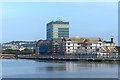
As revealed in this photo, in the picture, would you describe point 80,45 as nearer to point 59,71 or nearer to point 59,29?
point 59,29

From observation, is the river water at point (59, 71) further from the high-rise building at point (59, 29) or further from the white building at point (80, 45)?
the high-rise building at point (59, 29)

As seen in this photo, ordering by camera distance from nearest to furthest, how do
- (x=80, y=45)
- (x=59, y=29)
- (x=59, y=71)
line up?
(x=59, y=71) < (x=80, y=45) < (x=59, y=29)

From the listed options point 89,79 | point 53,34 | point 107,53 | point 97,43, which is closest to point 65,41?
point 97,43

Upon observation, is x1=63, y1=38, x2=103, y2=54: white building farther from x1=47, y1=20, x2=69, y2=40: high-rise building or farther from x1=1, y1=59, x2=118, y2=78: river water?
x1=1, y1=59, x2=118, y2=78: river water

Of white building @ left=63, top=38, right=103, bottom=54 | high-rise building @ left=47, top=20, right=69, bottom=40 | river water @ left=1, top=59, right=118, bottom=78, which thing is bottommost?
river water @ left=1, top=59, right=118, bottom=78

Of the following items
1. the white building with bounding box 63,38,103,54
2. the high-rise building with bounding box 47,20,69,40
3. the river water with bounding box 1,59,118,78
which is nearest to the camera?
the river water with bounding box 1,59,118,78

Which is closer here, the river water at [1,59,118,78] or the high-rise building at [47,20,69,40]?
the river water at [1,59,118,78]

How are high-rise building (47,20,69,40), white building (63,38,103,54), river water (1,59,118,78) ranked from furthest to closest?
high-rise building (47,20,69,40) < white building (63,38,103,54) < river water (1,59,118,78)

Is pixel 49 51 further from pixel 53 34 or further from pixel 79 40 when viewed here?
pixel 53 34

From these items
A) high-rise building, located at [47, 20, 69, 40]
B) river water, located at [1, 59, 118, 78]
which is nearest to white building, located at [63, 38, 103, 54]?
high-rise building, located at [47, 20, 69, 40]

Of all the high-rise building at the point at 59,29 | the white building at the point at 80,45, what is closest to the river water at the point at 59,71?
the white building at the point at 80,45

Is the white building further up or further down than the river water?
further up

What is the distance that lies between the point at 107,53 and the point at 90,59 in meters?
9.09

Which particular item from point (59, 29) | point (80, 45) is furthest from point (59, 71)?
point (59, 29)
